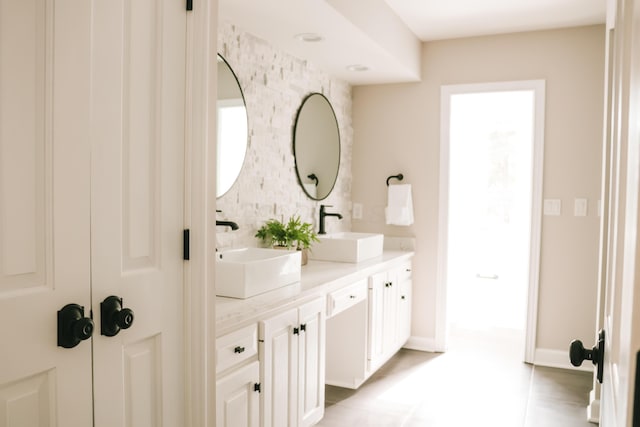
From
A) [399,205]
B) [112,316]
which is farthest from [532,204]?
[112,316]

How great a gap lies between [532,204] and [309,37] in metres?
2.19

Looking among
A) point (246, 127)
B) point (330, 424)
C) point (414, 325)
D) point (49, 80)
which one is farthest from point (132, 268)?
point (414, 325)

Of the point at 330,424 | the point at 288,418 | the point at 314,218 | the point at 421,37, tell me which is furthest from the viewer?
the point at 421,37

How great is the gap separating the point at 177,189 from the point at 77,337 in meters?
0.48

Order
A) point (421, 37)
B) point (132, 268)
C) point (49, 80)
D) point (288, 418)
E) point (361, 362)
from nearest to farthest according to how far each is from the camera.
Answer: point (49, 80) < point (132, 268) < point (288, 418) < point (361, 362) < point (421, 37)

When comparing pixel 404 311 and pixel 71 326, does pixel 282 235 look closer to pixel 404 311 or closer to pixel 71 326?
pixel 404 311

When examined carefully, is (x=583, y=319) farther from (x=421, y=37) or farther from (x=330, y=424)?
(x=421, y=37)

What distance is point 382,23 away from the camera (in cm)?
326

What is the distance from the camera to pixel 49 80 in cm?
107

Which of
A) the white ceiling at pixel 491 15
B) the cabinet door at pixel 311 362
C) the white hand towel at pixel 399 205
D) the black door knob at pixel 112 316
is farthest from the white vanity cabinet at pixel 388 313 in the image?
the black door knob at pixel 112 316

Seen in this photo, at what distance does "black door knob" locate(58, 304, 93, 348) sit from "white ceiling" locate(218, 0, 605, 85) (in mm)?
1792

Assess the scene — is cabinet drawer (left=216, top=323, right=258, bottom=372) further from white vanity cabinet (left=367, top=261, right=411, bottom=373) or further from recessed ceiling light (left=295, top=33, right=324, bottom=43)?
recessed ceiling light (left=295, top=33, right=324, bottom=43)

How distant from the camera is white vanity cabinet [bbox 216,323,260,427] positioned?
182 cm

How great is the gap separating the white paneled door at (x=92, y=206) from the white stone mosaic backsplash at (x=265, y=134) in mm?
1305
